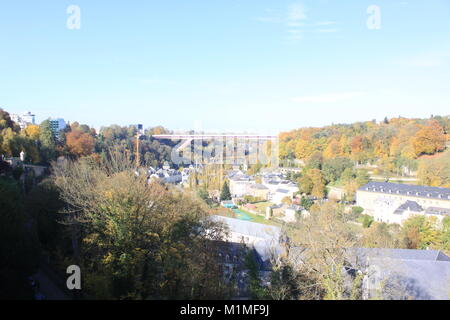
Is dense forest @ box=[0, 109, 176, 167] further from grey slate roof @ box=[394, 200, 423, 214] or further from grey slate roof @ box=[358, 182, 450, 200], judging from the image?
grey slate roof @ box=[358, 182, 450, 200]

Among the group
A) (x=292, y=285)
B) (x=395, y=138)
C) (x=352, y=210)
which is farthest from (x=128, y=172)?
(x=395, y=138)

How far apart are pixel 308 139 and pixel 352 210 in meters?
14.7

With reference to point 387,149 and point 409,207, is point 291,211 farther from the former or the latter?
point 387,149

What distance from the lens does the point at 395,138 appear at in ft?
87.7

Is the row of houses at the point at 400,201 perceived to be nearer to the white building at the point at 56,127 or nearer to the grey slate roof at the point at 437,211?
the grey slate roof at the point at 437,211

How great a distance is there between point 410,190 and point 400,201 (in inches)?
31.8

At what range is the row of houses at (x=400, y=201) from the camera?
16.6m

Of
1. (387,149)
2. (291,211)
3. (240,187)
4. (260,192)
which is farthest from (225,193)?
(387,149)

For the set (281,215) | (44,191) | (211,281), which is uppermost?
(44,191)

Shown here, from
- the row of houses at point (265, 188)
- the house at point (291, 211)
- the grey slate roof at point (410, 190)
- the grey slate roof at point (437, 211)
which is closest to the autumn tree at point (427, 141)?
the grey slate roof at point (410, 190)

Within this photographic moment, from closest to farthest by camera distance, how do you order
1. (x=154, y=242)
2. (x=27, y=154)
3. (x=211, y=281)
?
1. (x=211, y=281)
2. (x=154, y=242)
3. (x=27, y=154)

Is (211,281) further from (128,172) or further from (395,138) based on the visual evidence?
(395,138)

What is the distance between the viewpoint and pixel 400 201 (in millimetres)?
18578

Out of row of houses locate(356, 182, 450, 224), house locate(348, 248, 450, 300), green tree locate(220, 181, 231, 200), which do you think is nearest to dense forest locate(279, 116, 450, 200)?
row of houses locate(356, 182, 450, 224)
